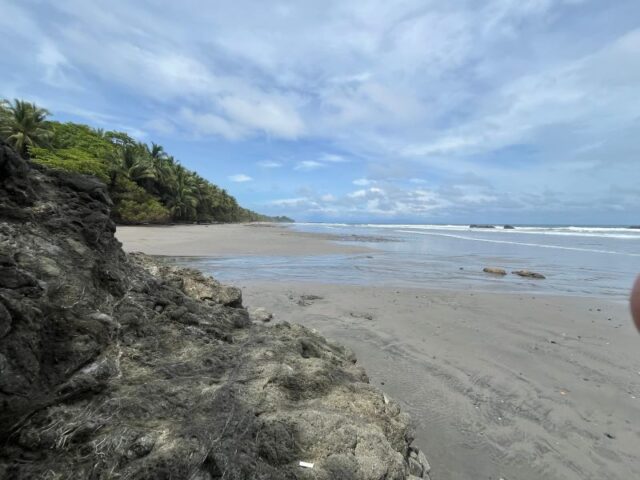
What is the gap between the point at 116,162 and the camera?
44375 mm

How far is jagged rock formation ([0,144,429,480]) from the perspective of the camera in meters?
1.86

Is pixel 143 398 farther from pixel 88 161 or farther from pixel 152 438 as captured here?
pixel 88 161

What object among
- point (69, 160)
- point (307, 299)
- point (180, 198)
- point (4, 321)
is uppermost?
point (69, 160)

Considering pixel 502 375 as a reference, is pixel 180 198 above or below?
above

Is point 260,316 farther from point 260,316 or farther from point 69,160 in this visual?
point 69,160

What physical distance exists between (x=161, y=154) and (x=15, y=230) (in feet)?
199

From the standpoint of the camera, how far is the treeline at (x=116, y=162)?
116 ft

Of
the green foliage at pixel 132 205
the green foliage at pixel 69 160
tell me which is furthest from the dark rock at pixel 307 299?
the green foliage at pixel 132 205

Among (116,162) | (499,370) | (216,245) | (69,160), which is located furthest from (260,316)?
(116,162)

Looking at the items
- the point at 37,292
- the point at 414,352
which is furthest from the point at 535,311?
the point at 37,292

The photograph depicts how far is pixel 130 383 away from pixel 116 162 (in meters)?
48.5

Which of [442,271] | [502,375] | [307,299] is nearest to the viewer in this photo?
[502,375]

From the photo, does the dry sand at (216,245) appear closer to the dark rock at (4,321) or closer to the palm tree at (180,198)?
the dark rock at (4,321)

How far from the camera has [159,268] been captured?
15.5 ft
